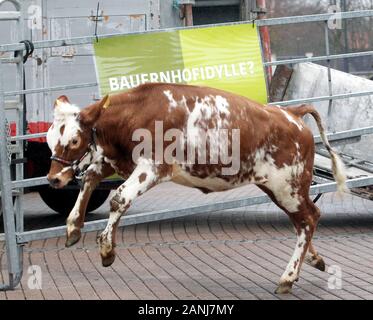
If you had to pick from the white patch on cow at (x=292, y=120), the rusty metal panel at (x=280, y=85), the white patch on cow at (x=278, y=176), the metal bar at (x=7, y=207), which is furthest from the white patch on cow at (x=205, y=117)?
the rusty metal panel at (x=280, y=85)

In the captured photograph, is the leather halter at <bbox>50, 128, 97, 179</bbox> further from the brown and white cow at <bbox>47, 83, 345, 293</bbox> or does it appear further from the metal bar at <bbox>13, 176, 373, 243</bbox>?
the metal bar at <bbox>13, 176, 373, 243</bbox>

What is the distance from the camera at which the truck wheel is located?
49.2 ft

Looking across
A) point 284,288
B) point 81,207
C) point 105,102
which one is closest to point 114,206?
point 81,207

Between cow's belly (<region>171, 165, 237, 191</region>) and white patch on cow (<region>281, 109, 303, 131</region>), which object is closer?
cow's belly (<region>171, 165, 237, 191</region>)

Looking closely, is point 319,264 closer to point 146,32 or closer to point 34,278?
point 34,278

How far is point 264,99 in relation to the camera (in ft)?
36.9

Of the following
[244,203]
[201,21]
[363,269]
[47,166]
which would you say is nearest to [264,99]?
[244,203]

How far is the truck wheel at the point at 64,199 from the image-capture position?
15.0 m

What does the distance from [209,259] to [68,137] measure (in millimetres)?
2720

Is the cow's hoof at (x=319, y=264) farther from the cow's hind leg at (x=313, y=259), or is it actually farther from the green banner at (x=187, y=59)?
the green banner at (x=187, y=59)

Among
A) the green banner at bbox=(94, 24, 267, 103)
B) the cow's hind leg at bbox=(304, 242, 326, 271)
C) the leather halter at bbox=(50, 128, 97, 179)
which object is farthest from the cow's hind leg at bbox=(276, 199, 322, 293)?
the green banner at bbox=(94, 24, 267, 103)

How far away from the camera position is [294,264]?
939cm

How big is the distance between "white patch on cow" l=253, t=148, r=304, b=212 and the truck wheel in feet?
18.7
